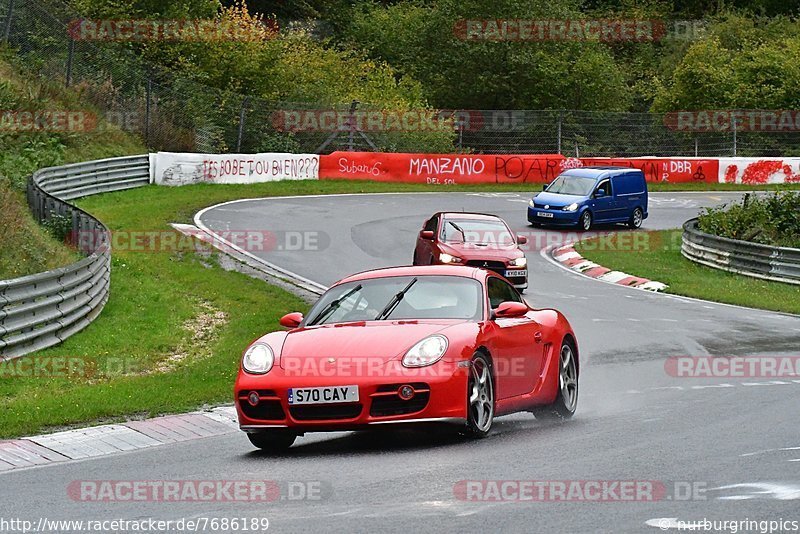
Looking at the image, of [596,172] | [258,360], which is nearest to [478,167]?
[596,172]

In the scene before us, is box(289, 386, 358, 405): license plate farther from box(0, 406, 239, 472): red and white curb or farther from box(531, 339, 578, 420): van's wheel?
box(531, 339, 578, 420): van's wheel

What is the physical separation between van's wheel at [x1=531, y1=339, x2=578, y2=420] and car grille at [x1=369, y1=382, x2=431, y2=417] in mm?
2142

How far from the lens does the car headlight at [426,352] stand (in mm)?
9547

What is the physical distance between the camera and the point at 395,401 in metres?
9.42

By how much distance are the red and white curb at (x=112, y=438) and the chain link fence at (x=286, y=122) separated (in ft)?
100

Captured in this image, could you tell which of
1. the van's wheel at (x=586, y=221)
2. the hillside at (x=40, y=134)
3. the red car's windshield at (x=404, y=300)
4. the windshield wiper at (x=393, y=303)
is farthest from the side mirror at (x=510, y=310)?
the van's wheel at (x=586, y=221)

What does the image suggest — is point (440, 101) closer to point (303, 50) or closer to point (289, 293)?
point (303, 50)

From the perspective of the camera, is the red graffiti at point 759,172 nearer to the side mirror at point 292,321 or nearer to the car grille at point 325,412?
the side mirror at point 292,321

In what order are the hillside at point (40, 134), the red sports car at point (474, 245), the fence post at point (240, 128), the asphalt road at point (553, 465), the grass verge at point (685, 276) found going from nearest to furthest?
the asphalt road at point (553, 465)
the red sports car at point (474, 245)
the grass verge at point (685, 276)
the hillside at point (40, 134)
the fence post at point (240, 128)

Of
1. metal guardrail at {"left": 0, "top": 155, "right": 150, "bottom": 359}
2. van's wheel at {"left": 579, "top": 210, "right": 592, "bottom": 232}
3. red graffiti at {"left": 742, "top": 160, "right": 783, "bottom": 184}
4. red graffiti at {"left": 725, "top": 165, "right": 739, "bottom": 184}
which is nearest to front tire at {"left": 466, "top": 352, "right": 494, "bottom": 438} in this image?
metal guardrail at {"left": 0, "top": 155, "right": 150, "bottom": 359}

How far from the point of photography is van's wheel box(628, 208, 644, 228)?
36312 millimetres

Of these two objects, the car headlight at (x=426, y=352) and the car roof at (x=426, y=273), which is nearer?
the car headlight at (x=426, y=352)

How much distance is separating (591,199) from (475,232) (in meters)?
11.9

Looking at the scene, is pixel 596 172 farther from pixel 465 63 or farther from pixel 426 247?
pixel 465 63
